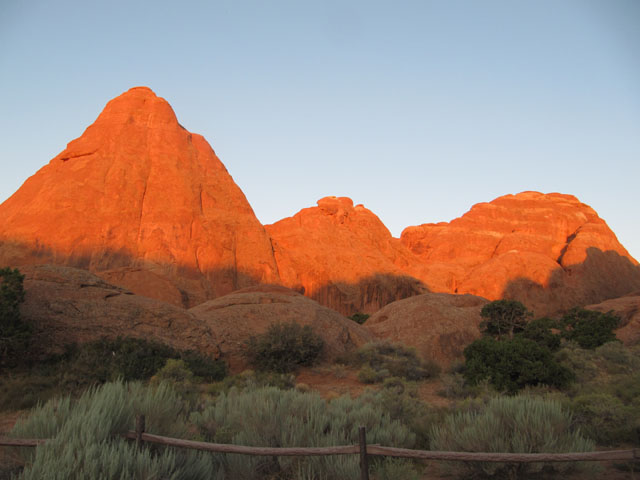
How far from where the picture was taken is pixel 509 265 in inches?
1864

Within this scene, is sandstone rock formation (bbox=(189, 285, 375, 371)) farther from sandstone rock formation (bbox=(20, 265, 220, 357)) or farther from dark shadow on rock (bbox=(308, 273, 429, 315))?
dark shadow on rock (bbox=(308, 273, 429, 315))

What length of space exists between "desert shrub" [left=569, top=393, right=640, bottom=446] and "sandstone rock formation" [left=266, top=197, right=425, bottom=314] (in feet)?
125

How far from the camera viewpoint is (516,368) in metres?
9.64

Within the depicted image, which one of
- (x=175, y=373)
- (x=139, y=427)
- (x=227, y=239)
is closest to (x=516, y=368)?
(x=175, y=373)

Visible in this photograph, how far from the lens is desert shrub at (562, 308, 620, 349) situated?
1939 cm

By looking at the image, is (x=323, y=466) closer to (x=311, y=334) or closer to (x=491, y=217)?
(x=311, y=334)

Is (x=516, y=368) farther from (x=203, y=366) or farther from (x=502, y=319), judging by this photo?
(x=502, y=319)

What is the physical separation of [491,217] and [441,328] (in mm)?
46303

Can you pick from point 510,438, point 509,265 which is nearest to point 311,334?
point 510,438

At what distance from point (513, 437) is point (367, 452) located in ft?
5.84

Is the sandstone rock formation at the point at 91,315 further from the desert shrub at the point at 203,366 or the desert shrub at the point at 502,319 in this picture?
the desert shrub at the point at 502,319

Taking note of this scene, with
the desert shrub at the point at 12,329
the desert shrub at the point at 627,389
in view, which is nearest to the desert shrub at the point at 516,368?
the desert shrub at the point at 627,389

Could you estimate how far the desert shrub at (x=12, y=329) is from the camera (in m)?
8.78

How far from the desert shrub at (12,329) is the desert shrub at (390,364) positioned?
7.22 metres
